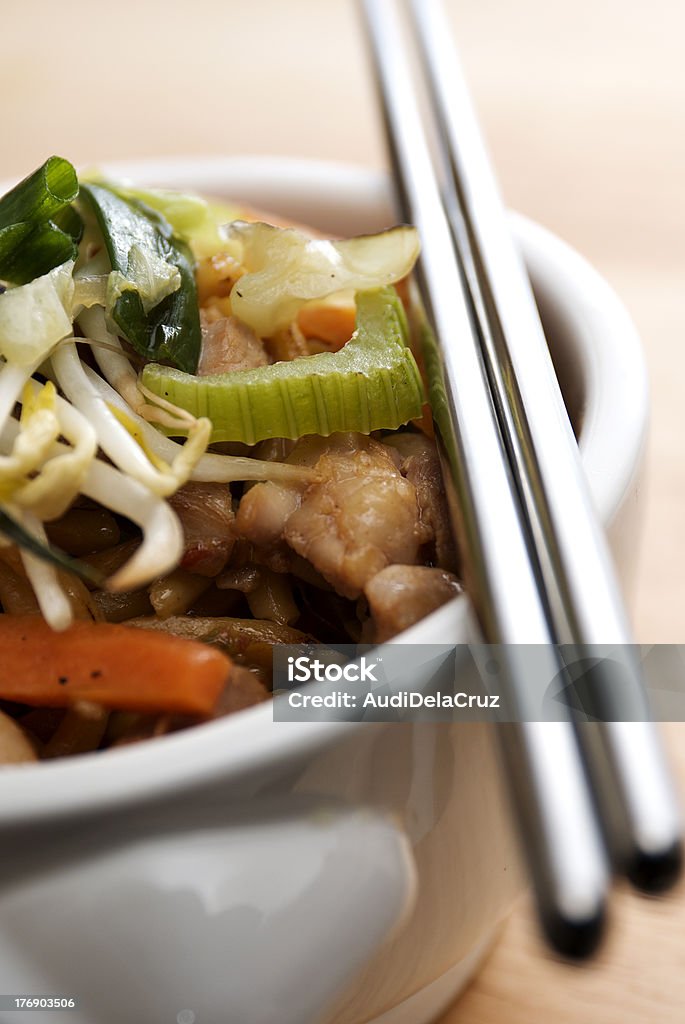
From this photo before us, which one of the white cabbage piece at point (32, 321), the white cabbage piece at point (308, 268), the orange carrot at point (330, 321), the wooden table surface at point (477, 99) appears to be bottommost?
the wooden table surface at point (477, 99)

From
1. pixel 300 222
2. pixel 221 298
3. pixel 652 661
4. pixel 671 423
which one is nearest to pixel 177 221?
pixel 221 298

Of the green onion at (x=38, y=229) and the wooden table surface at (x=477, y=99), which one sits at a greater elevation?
the green onion at (x=38, y=229)

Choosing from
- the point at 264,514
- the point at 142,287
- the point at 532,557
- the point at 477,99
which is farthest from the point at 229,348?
the point at 477,99

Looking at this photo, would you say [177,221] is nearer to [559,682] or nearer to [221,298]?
[221,298]

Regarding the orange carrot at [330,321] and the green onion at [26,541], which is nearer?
the green onion at [26,541]

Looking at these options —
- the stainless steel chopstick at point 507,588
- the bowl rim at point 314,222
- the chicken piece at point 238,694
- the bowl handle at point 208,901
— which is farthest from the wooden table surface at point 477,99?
the bowl handle at point 208,901

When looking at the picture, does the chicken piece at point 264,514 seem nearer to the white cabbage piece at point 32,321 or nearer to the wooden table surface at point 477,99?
the white cabbage piece at point 32,321

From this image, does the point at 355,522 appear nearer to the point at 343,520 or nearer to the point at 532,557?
the point at 343,520

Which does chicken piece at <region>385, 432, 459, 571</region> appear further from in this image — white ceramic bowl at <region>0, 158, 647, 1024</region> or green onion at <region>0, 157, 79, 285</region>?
green onion at <region>0, 157, 79, 285</region>
